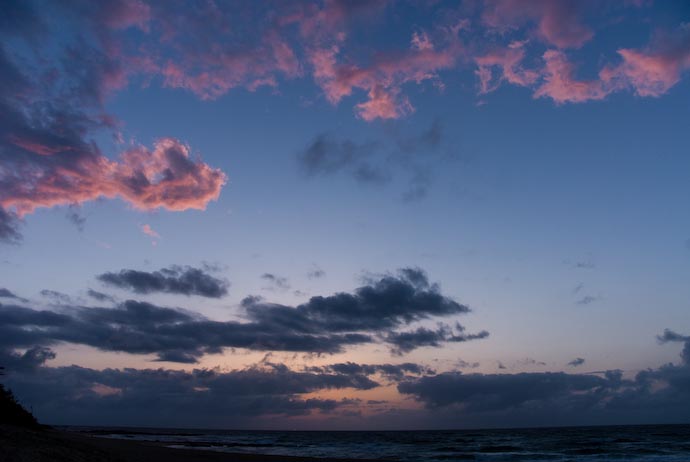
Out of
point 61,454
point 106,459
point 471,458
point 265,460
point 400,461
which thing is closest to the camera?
point 61,454

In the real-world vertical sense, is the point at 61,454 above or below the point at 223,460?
above

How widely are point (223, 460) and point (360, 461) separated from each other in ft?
46.5

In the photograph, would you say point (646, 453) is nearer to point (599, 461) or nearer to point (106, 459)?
point (599, 461)

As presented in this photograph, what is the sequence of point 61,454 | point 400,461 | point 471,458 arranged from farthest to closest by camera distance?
1. point 471,458
2. point 400,461
3. point 61,454

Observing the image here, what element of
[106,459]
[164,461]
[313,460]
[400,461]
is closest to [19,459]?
[106,459]

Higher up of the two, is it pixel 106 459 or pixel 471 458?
pixel 106 459

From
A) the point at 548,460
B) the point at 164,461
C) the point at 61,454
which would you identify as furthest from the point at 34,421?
the point at 548,460

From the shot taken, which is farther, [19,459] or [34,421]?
[34,421]

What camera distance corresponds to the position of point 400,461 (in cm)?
5006

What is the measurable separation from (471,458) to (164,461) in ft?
133

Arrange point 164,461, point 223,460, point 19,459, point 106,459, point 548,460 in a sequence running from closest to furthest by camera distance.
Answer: point 19,459
point 106,459
point 164,461
point 223,460
point 548,460

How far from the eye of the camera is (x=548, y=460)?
177ft

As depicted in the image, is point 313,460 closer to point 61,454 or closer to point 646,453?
point 61,454

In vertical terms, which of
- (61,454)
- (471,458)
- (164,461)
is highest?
(61,454)
